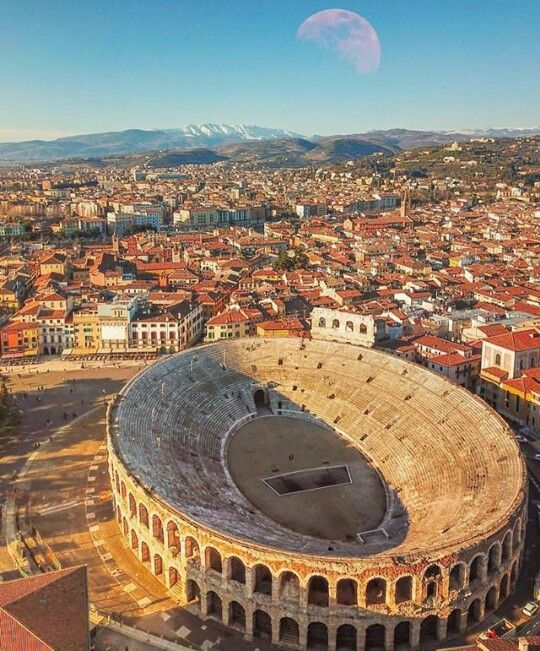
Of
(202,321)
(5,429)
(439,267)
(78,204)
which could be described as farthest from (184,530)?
(78,204)

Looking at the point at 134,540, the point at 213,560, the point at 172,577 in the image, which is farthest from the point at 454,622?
the point at 134,540

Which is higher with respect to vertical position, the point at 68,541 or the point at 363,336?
the point at 363,336

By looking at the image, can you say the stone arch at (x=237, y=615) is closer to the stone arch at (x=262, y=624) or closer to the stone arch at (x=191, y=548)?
the stone arch at (x=262, y=624)

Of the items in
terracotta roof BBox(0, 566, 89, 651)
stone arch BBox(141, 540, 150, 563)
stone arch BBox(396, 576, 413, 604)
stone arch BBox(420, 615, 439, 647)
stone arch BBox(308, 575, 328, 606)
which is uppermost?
terracotta roof BBox(0, 566, 89, 651)

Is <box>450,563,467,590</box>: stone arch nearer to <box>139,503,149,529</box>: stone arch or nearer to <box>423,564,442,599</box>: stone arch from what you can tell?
<box>423,564,442,599</box>: stone arch

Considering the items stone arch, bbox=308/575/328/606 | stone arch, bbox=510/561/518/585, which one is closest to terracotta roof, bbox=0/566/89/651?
stone arch, bbox=308/575/328/606

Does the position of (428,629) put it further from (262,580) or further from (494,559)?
(262,580)

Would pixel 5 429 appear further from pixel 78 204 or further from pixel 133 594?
pixel 78 204
